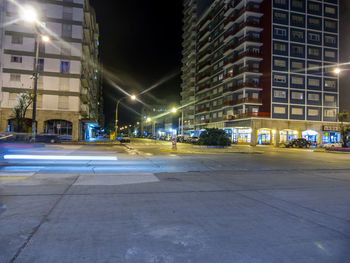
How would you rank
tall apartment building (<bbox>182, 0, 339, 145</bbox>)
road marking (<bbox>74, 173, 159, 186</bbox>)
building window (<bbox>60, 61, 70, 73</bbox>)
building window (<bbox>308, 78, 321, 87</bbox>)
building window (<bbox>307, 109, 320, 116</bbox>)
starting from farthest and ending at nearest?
building window (<bbox>308, 78, 321, 87</bbox>) < building window (<bbox>307, 109, 320, 116</bbox>) < tall apartment building (<bbox>182, 0, 339, 145</bbox>) < building window (<bbox>60, 61, 70, 73</bbox>) < road marking (<bbox>74, 173, 159, 186</bbox>)

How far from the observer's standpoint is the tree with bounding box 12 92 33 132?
121 feet

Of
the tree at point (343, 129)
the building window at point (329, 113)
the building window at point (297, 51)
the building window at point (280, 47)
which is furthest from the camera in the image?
the building window at point (329, 113)

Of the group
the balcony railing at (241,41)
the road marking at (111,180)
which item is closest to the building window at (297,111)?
the balcony railing at (241,41)

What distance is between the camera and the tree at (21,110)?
36.9m

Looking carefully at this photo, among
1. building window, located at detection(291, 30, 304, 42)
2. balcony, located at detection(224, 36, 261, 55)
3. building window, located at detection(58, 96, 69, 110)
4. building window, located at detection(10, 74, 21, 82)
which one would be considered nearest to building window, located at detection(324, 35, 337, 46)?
building window, located at detection(291, 30, 304, 42)

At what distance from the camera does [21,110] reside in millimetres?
37625

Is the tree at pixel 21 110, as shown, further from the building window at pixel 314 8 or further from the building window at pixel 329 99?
the building window at pixel 314 8

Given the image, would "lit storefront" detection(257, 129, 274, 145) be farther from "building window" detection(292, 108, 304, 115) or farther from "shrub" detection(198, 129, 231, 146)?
"shrub" detection(198, 129, 231, 146)

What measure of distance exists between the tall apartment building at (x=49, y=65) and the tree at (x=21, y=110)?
6.75 feet

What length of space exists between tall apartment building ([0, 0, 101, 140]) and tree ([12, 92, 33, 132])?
206 cm

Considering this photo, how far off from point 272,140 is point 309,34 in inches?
953

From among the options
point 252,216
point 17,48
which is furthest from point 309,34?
point 252,216

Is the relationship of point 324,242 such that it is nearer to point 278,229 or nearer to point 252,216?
point 278,229

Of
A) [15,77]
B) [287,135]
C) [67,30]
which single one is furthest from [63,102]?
[287,135]
